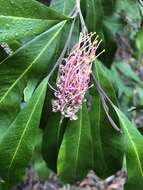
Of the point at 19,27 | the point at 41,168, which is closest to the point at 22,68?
the point at 19,27

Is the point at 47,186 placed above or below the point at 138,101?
below

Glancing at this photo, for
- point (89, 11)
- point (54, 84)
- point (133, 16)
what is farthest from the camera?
point (133, 16)

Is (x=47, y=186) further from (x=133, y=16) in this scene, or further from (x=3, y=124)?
(x=3, y=124)

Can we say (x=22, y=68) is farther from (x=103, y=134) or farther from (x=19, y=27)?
(x=103, y=134)

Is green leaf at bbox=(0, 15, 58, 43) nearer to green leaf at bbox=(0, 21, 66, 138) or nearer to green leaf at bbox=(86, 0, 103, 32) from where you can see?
green leaf at bbox=(0, 21, 66, 138)

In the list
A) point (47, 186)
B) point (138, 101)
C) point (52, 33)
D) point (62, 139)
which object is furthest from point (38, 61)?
point (47, 186)

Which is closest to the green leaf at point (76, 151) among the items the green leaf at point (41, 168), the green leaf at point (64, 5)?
the green leaf at point (64, 5)

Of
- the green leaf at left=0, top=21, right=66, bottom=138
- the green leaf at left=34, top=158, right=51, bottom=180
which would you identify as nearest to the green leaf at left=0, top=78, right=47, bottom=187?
the green leaf at left=0, top=21, right=66, bottom=138
